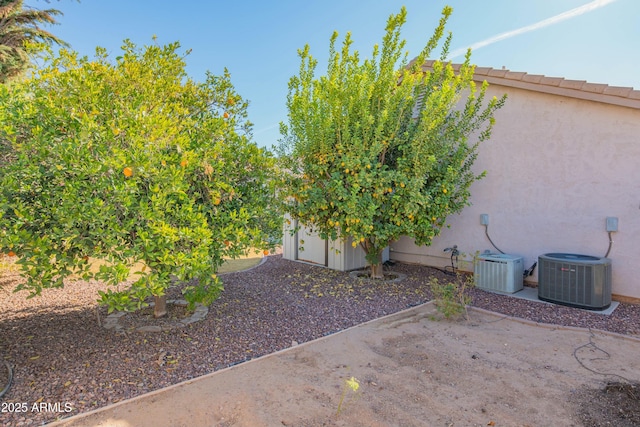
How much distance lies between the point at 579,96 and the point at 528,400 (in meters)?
5.37

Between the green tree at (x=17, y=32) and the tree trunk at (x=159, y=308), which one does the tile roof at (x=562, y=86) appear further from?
the green tree at (x=17, y=32)

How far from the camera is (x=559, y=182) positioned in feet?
20.9

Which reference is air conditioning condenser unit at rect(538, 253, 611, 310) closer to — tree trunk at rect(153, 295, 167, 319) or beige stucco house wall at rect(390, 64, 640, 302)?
beige stucco house wall at rect(390, 64, 640, 302)

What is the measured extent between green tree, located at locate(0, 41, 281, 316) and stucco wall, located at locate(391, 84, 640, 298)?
5355 millimetres

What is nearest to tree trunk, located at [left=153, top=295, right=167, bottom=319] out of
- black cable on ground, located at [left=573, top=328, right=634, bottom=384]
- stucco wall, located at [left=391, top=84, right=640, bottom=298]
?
black cable on ground, located at [left=573, top=328, right=634, bottom=384]

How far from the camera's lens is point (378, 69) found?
6.46m

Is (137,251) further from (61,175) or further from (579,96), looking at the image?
(579,96)

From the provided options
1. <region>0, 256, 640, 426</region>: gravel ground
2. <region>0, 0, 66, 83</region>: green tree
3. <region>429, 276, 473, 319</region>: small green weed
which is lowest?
<region>0, 256, 640, 426</region>: gravel ground

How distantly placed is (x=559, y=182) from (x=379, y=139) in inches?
136

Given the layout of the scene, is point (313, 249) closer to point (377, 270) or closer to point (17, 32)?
point (377, 270)

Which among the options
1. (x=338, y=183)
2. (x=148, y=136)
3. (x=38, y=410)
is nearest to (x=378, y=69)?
(x=338, y=183)

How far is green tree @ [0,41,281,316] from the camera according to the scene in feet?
10.4

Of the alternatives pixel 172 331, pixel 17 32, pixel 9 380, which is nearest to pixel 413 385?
pixel 172 331

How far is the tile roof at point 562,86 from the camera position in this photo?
548 cm
